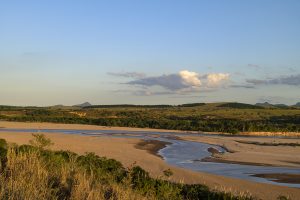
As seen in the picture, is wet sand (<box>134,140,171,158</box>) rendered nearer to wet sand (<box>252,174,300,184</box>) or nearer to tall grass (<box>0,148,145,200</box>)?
wet sand (<box>252,174,300,184</box>)

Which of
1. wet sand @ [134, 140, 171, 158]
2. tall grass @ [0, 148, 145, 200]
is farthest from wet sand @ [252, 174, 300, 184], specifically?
tall grass @ [0, 148, 145, 200]

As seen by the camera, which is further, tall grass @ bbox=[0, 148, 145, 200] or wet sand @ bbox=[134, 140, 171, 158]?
wet sand @ bbox=[134, 140, 171, 158]

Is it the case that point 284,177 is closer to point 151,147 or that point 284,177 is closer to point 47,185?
point 47,185

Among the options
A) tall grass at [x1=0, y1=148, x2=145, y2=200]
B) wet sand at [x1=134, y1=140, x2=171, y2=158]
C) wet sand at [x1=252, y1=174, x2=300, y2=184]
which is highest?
tall grass at [x1=0, y1=148, x2=145, y2=200]

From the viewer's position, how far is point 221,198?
14.0m

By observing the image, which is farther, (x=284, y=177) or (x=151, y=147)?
(x=151, y=147)

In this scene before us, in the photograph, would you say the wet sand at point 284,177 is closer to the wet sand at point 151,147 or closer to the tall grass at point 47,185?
the wet sand at point 151,147

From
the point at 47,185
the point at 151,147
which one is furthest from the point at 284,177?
the point at 151,147

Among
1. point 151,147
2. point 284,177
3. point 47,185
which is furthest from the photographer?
point 151,147

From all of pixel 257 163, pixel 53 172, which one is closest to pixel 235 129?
pixel 257 163

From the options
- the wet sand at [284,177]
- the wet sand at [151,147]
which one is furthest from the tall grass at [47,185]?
the wet sand at [151,147]

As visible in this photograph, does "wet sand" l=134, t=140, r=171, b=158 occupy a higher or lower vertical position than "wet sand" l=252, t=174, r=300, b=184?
lower

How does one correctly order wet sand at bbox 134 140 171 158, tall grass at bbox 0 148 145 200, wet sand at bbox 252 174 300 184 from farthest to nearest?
1. wet sand at bbox 134 140 171 158
2. wet sand at bbox 252 174 300 184
3. tall grass at bbox 0 148 145 200

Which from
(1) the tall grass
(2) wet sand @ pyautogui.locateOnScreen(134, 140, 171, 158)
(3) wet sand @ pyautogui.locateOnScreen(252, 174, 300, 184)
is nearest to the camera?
(1) the tall grass
